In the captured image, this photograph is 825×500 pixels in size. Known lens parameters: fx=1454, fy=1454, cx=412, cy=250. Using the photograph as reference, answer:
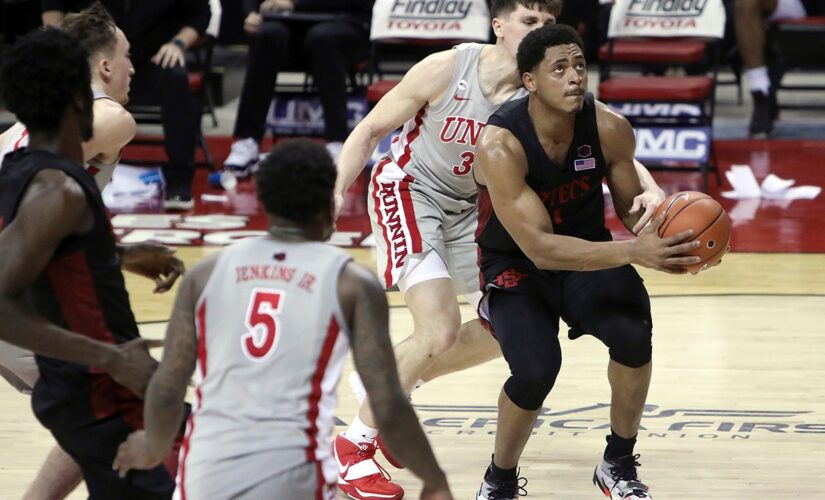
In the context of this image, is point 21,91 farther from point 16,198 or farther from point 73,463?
point 73,463

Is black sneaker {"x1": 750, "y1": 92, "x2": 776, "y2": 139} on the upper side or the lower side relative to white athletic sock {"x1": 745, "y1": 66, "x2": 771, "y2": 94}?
lower

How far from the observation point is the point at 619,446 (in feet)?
15.2

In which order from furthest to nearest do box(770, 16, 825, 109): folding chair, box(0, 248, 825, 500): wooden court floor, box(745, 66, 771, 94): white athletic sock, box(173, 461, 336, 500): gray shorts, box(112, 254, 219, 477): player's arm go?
1. box(745, 66, 771, 94): white athletic sock
2. box(770, 16, 825, 109): folding chair
3. box(0, 248, 825, 500): wooden court floor
4. box(112, 254, 219, 477): player's arm
5. box(173, 461, 336, 500): gray shorts

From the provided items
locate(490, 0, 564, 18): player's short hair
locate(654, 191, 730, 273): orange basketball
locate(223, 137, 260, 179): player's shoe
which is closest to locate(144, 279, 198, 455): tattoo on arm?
locate(654, 191, 730, 273): orange basketball

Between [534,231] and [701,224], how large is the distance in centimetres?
49

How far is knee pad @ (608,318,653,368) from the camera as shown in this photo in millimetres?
4418

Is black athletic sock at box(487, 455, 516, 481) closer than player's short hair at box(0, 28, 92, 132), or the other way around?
player's short hair at box(0, 28, 92, 132)

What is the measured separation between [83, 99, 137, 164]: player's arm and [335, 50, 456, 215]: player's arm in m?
1.01

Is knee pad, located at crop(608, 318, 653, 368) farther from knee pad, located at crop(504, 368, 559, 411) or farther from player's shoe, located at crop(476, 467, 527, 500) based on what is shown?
player's shoe, located at crop(476, 467, 527, 500)

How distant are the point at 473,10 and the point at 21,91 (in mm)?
6969

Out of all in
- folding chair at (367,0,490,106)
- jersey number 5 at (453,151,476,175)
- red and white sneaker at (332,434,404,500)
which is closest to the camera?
red and white sneaker at (332,434,404,500)

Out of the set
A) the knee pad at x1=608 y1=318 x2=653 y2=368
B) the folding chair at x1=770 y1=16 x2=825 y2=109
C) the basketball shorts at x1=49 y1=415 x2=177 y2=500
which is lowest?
the folding chair at x1=770 y1=16 x2=825 y2=109

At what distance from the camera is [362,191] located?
33.9 ft

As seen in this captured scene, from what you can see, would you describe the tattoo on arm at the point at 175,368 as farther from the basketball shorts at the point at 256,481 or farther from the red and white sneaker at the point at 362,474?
the red and white sneaker at the point at 362,474
